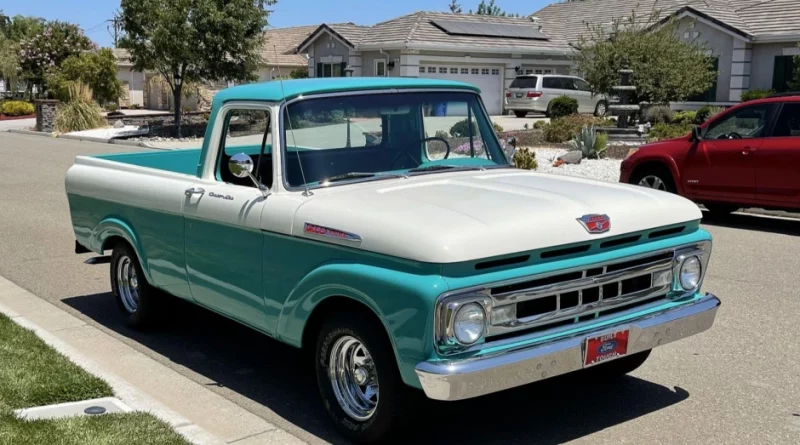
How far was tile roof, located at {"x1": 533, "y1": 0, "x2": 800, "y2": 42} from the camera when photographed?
1282 inches

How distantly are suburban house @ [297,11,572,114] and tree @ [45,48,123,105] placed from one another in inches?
367

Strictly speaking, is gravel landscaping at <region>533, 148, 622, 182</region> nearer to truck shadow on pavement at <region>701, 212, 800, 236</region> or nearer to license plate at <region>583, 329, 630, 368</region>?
truck shadow on pavement at <region>701, 212, 800, 236</region>

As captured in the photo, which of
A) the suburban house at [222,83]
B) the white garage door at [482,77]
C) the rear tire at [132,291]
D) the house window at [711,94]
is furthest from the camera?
the suburban house at [222,83]

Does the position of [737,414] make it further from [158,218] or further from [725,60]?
[725,60]

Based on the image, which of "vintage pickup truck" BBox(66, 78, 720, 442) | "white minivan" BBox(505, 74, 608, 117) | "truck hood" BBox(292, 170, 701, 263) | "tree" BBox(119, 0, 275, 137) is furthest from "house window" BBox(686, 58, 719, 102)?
"truck hood" BBox(292, 170, 701, 263)

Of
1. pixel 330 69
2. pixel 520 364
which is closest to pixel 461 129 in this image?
pixel 520 364

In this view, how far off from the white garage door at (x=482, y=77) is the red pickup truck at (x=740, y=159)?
27.8 metres

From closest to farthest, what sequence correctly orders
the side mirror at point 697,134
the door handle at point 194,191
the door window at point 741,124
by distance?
1. the door handle at point 194,191
2. the door window at point 741,124
3. the side mirror at point 697,134

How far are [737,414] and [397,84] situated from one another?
2831 mm

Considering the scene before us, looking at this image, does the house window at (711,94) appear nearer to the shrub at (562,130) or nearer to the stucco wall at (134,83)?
the shrub at (562,130)

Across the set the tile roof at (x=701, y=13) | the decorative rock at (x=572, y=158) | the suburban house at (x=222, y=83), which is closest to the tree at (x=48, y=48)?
the suburban house at (x=222, y=83)

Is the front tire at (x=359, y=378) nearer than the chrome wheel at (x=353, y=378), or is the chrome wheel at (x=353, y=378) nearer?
the front tire at (x=359, y=378)

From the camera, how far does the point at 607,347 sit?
15.1 ft

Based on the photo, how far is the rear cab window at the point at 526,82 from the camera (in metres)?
38.1
